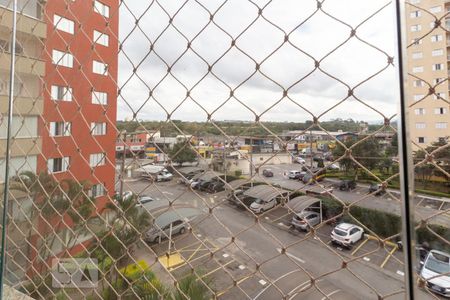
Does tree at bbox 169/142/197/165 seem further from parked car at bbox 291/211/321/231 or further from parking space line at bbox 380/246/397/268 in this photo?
parking space line at bbox 380/246/397/268

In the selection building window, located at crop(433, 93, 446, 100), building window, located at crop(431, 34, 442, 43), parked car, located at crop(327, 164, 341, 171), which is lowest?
parked car, located at crop(327, 164, 341, 171)

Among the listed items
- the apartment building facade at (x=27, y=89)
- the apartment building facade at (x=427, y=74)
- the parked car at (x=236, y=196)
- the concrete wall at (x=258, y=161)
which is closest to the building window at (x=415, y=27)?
the apartment building facade at (x=427, y=74)

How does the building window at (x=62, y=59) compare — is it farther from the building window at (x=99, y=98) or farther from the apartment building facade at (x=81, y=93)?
the building window at (x=99, y=98)

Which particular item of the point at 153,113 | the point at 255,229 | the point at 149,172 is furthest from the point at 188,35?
the point at 255,229

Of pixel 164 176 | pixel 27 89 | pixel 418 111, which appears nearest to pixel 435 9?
pixel 418 111

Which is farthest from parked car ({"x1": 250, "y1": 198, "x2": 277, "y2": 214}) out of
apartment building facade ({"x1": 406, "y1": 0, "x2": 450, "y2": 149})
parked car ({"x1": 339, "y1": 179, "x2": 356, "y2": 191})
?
apartment building facade ({"x1": 406, "y1": 0, "x2": 450, "y2": 149})
